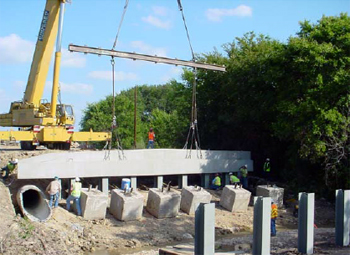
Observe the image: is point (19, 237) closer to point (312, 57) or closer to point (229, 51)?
point (312, 57)

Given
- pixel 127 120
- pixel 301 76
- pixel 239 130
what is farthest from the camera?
pixel 127 120

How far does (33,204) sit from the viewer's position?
1736 cm

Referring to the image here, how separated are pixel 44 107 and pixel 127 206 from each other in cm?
819

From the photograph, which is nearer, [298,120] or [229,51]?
[298,120]

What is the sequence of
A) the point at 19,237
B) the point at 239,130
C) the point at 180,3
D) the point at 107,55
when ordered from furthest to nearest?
1. the point at 239,130
2. the point at 180,3
3. the point at 107,55
4. the point at 19,237

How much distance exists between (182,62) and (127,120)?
3454 centimetres

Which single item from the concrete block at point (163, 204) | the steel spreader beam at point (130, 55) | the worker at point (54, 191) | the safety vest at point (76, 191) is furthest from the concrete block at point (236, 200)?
the worker at point (54, 191)

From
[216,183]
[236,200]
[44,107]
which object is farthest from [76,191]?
[216,183]

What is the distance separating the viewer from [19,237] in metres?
13.7

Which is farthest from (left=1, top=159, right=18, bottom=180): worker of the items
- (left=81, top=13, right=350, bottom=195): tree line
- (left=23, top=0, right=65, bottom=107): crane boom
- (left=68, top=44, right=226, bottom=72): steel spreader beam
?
(left=81, top=13, right=350, bottom=195): tree line

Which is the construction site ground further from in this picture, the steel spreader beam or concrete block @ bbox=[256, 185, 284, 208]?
the steel spreader beam

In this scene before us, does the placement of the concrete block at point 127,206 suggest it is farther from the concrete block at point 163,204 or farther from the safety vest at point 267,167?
the safety vest at point 267,167

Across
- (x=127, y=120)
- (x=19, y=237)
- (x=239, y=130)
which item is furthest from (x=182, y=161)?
(x=127, y=120)

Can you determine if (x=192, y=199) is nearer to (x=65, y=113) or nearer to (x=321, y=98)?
(x=321, y=98)
